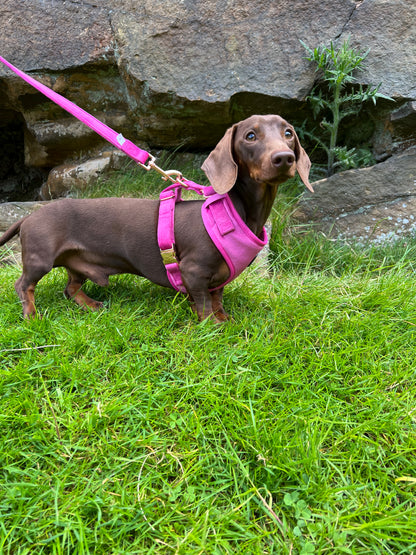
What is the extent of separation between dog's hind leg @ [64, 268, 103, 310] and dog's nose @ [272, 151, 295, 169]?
137cm

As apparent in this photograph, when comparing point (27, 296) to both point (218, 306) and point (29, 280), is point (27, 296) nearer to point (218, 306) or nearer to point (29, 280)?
point (29, 280)

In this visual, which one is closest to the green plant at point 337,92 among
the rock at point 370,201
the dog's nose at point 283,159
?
the rock at point 370,201

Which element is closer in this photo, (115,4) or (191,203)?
(191,203)

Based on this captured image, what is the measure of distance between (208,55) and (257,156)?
2250mm

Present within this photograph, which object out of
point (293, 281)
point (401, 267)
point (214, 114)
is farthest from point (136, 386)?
point (214, 114)

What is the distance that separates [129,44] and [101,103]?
689mm

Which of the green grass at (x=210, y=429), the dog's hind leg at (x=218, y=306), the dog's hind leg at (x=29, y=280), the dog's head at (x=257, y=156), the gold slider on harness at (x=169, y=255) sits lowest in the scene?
the dog's hind leg at (x=218, y=306)

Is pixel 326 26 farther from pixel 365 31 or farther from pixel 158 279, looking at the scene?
pixel 158 279

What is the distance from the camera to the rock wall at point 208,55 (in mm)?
3412

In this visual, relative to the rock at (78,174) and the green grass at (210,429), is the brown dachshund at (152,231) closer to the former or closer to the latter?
the green grass at (210,429)

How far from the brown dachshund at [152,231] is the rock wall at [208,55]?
1.78 meters

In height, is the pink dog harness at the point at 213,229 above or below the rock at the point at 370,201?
above

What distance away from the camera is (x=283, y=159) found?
171cm

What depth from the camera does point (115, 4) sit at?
12.3 feet
